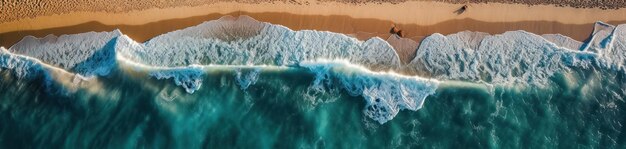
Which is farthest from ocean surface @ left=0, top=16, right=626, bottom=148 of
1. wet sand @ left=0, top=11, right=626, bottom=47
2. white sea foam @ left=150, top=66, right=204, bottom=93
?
wet sand @ left=0, top=11, right=626, bottom=47

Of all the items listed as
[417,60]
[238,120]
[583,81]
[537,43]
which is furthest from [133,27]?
[583,81]

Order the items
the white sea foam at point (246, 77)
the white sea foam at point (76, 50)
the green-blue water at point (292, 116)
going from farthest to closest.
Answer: the white sea foam at point (76, 50)
the white sea foam at point (246, 77)
the green-blue water at point (292, 116)

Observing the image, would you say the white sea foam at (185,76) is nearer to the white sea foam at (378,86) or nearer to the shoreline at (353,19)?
the shoreline at (353,19)

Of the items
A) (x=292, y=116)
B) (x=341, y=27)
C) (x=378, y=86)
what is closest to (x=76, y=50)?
(x=292, y=116)

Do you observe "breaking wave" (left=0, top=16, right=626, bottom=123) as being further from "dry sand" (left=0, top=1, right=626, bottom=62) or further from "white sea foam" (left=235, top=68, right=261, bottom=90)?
"dry sand" (left=0, top=1, right=626, bottom=62)

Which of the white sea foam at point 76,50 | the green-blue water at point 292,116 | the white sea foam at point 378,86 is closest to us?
the green-blue water at point 292,116

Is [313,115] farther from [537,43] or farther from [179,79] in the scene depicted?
[537,43]

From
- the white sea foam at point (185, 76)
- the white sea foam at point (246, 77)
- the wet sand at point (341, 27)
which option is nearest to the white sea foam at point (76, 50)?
the wet sand at point (341, 27)
